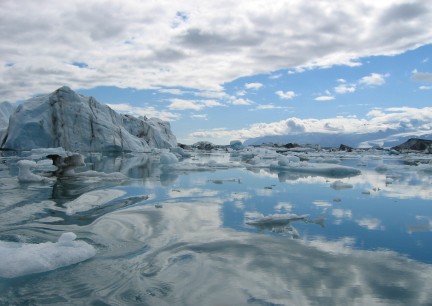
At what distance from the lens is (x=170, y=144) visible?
138 feet

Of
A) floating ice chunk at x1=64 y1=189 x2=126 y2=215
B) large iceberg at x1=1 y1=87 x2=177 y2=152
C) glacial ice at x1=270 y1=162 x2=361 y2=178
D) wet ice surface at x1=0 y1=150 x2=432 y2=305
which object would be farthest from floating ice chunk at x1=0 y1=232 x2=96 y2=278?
large iceberg at x1=1 y1=87 x2=177 y2=152

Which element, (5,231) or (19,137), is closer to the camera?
(5,231)

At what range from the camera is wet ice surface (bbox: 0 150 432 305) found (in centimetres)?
249

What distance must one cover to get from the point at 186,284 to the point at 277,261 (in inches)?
35.5

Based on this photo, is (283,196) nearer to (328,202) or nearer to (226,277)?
(328,202)

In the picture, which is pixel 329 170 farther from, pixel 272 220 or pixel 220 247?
pixel 220 247

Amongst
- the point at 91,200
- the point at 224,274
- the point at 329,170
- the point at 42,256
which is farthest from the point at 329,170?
the point at 42,256

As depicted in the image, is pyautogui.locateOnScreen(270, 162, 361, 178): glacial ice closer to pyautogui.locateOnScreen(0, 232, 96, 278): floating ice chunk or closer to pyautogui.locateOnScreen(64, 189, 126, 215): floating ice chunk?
pyautogui.locateOnScreen(64, 189, 126, 215): floating ice chunk

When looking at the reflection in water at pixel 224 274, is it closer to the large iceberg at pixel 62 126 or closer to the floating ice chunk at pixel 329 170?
the floating ice chunk at pixel 329 170

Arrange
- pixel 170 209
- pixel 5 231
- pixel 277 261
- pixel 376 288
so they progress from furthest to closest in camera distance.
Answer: pixel 170 209
pixel 5 231
pixel 277 261
pixel 376 288

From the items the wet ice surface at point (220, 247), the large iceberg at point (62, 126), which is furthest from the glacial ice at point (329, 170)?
the large iceberg at point (62, 126)

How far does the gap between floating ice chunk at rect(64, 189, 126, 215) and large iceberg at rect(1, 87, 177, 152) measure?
2294cm

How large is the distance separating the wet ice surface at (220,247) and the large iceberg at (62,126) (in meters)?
22.7

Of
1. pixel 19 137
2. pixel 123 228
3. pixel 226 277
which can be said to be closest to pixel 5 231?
pixel 123 228
